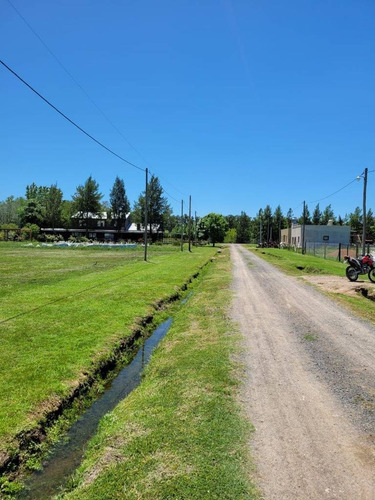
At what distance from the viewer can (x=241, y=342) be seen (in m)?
7.96

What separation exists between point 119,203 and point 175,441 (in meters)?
83.5

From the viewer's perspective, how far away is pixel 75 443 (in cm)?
471

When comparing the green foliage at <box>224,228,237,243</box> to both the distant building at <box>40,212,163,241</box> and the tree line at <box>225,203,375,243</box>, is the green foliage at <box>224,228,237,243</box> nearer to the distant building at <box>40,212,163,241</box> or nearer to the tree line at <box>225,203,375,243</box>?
the tree line at <box>225,203,375,243</box>

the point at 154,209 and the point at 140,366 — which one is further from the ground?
the point at 154,209

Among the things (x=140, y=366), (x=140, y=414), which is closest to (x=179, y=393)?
(x=140, y=414)

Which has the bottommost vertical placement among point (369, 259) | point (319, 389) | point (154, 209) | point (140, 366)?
point (140, 366)

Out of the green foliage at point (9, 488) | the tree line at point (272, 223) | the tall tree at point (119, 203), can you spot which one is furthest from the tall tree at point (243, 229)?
the green foliage at point (9, 488)

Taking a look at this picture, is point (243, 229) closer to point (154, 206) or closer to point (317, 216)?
point (317, 216)

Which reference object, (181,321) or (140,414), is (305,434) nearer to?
(140,414)

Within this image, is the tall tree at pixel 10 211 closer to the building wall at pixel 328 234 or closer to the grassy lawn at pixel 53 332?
the building wall at pixel 328 234

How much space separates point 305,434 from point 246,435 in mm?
707

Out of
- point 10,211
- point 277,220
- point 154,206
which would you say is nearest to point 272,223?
point 277,220

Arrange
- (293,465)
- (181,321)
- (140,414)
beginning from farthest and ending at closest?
(181,321) → (140,414) → (293,465)

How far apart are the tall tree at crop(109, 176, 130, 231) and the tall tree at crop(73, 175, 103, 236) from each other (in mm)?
3780
